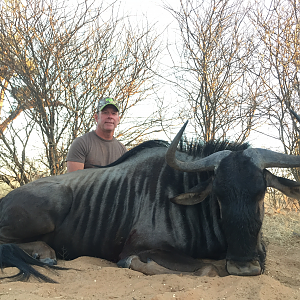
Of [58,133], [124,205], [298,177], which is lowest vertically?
[124,205]

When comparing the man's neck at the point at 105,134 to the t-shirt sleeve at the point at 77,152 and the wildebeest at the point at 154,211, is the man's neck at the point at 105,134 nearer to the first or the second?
the t-shirt sleeve at the point at 77,152

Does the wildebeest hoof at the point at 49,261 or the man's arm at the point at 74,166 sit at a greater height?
the man's arm at the point at 74,166

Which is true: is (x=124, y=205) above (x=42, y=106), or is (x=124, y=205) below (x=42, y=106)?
below

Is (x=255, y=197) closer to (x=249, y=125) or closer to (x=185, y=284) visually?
(x=185, y=284)

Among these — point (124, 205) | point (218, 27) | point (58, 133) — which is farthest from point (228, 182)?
point (58, 133)

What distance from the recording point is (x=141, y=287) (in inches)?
108

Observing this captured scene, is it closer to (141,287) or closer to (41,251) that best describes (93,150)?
(41,251)

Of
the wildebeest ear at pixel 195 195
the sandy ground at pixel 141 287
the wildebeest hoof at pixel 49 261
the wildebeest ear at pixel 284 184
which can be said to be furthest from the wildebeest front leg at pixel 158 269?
the wildebeest ear at pixel 284 184

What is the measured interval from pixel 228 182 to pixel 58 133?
5.51 meters

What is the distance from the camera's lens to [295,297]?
8.48 ft

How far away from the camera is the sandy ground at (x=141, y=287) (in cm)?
251

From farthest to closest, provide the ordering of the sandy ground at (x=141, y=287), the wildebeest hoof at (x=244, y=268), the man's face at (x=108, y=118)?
the man's face at (x=108, y=118) → the wildebeest hoof at (x=244, y=268) → the sandy ground at (x=141, y=287)

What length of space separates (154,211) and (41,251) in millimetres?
1276

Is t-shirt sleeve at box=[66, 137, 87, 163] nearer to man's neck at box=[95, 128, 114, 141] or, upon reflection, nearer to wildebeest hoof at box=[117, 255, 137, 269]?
man's neck at box=[95, 128, 114, 141]
